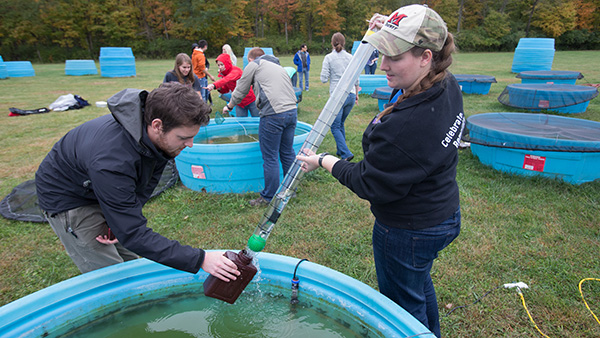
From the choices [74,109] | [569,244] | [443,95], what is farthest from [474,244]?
[74,109]

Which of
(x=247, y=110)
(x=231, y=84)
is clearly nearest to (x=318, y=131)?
(x=231, y=84)

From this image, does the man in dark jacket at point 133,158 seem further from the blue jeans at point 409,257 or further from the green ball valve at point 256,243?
the blue jeans at point 409,257

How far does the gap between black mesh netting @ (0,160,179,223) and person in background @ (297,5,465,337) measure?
379cm

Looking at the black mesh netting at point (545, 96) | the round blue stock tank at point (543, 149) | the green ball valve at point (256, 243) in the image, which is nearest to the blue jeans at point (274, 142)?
the green ball valve at point (256, 243)

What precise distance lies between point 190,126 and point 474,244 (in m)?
3.03

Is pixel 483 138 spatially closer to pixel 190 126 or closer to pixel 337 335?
pixel 337 335

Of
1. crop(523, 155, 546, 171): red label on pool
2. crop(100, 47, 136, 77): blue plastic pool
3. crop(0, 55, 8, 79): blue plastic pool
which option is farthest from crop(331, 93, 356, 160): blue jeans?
crop(0, 55, 8, 79): blue plastic pool

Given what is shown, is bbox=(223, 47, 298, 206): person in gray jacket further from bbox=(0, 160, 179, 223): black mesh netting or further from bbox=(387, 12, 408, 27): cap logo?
bbox=(387, 12, 408, 27): cap logo

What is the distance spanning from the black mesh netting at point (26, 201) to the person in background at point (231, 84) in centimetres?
163

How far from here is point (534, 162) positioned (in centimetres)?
486

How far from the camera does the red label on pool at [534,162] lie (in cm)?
481

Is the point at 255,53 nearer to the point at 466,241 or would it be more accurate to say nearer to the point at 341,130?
the point at 341,130

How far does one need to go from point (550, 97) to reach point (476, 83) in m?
3.48

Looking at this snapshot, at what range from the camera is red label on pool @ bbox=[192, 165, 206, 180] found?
4641 millimetres
